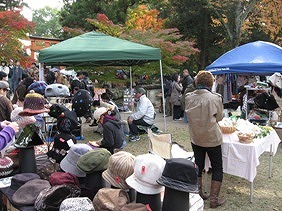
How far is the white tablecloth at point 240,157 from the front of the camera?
4.13m

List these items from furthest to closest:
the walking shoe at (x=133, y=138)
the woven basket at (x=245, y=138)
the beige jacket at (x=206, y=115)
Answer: the walking shoe at (x=133, y=138) < the woven basket at (x=245, y=138) < the beige jacket at (x=206, y=115)

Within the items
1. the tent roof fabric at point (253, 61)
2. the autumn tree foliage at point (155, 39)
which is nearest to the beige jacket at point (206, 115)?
the tent roof fabric at point (253, 61)

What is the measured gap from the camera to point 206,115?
382cm

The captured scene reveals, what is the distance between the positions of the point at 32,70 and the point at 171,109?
25.0ft

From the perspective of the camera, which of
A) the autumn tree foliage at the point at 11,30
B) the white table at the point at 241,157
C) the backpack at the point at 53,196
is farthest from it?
the autumn tree foliage at the point at 11,30

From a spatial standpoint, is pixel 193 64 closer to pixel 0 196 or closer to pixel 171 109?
pixel 171 109

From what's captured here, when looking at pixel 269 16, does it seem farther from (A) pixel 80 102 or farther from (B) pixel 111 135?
(B) pixel 111 135

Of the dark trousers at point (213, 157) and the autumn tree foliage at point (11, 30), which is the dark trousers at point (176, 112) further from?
the autumn tree foliage at point (11, 30)

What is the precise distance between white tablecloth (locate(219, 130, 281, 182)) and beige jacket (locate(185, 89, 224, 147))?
1.49ft

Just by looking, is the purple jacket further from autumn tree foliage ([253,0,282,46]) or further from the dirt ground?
autumn tree foliage ([253,0,282,46])

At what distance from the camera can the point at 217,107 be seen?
12.5 ft

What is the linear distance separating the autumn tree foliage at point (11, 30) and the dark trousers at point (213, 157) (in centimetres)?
1220

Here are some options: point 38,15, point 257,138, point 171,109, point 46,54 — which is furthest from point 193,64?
point 38,15

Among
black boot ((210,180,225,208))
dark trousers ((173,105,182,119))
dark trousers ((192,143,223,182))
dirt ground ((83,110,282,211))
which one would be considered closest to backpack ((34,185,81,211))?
dark trousers ((192,143,223,182))
